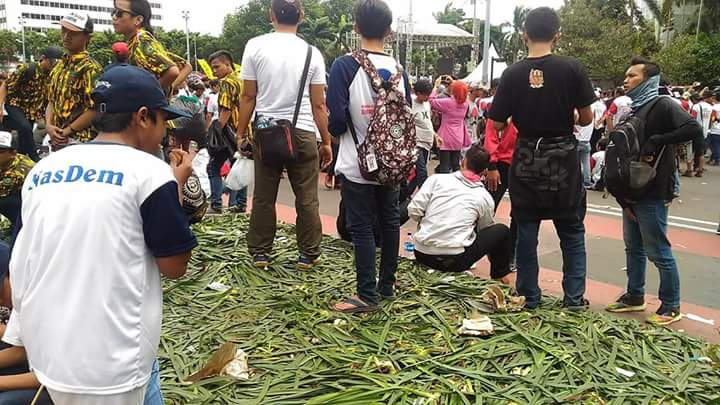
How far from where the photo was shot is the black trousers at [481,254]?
4574 mm

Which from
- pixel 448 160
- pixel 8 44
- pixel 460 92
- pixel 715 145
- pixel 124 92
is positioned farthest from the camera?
pixel 8 44

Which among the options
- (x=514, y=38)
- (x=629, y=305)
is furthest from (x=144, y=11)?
(x=514, y=38)

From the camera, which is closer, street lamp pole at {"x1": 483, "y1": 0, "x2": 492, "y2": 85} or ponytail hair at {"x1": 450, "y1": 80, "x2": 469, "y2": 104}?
ponytail hair at {"x1": 450, "y1": 80, "x2": 469, "y2": 104}

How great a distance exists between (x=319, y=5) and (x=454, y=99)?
6662 centimetres

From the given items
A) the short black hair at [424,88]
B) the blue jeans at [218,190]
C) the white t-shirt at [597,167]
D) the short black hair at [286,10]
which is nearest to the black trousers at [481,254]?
the short black hair at [286,10]

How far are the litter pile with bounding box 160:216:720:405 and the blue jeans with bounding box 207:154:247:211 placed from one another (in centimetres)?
264

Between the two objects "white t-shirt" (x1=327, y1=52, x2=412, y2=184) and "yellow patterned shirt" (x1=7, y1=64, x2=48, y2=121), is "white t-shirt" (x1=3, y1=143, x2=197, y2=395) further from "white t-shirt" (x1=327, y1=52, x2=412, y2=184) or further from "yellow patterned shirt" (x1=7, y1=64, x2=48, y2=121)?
Answer: "yellow patterned shirt" (x1=7, y1=64, x2=48, y2=121)

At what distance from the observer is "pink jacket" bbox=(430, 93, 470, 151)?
28.0 feet

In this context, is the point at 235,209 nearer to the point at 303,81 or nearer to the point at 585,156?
the point at 303,81

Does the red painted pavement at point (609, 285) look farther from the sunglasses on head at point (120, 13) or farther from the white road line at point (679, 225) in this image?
the sunglasses on head at point (120, 13)

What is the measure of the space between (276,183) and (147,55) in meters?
1.30

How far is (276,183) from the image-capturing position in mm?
4676

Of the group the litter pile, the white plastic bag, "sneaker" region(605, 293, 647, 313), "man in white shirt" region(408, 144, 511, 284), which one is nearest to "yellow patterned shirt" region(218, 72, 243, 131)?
the white plastic bag

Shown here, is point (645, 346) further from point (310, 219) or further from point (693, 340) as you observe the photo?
point (310, 219)
